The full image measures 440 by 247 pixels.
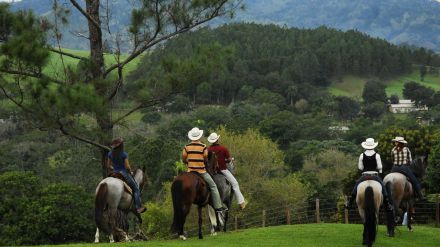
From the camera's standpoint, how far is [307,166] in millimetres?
66438

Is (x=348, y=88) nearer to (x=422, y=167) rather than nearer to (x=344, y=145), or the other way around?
(x=344, y=145)

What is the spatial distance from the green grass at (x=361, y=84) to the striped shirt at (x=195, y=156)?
438 feet

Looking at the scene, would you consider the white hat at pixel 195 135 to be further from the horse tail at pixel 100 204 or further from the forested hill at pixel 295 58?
the forested hill at pixel 295 58

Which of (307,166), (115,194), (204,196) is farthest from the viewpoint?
(307,166)

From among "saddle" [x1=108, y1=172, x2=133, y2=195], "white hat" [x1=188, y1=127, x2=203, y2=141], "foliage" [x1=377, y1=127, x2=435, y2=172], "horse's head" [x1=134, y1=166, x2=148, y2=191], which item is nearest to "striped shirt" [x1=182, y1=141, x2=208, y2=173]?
"white hat" [x1=188, y1=127, x2=203, y2=141]

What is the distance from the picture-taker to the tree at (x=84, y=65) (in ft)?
44.3

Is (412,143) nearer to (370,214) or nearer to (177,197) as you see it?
(370,214)

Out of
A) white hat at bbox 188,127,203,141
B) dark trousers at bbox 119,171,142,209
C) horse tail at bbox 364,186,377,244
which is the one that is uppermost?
white hat at bbox 188,127,203,141

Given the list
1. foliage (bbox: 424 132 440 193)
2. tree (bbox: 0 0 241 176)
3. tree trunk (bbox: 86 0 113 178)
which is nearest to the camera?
tree (bbox: 0 0 241 176)

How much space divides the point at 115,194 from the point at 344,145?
67.4 m

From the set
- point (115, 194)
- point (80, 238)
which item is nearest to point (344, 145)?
point (80, 238)

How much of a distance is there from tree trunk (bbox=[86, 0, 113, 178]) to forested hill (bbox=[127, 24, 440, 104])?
112256 mm

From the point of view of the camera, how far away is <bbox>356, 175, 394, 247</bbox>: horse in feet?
40.2

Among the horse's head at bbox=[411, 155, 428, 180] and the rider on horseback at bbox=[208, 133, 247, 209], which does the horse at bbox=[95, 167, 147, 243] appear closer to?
the rider on horseback at bbox=[208, 133, 247, 209]
